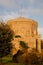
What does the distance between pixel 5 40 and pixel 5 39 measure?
0.45 ft

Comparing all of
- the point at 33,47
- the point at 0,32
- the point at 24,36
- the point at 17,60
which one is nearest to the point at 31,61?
the point at 17,60

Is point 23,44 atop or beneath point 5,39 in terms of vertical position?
beneath

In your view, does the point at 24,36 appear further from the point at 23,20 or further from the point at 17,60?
the point at 17,60

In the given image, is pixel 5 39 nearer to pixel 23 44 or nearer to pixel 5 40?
pixel 5 40

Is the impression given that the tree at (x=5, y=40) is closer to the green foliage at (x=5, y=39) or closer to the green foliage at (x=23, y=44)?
the green foliage at (x=5, y=39)

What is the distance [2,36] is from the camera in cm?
2056

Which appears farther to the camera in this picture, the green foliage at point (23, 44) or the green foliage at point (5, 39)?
the green foliage at point (23, 44)

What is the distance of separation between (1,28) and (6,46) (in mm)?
1913

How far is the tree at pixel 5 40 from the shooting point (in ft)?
67.1

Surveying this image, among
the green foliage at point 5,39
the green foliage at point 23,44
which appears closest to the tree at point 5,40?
the green foliage at point 5,39

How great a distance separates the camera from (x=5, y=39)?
68.2 feet

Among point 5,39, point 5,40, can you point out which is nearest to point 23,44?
point 5,40

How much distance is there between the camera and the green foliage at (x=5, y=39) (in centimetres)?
2045

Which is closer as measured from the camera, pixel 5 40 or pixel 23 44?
pixel 5 40
